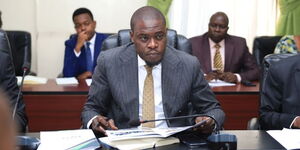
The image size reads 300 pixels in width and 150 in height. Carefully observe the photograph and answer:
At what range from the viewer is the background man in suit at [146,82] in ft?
6.79

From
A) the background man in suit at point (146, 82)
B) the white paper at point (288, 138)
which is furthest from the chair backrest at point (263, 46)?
the white paper at point (288, 138)

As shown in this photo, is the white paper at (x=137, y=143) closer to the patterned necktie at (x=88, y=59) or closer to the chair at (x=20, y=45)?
the patterned necktie at (x=88, y=59)

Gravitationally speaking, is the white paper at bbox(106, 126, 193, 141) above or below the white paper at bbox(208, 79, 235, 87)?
above

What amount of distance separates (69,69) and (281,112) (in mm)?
2329

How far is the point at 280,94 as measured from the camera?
7.20 feet

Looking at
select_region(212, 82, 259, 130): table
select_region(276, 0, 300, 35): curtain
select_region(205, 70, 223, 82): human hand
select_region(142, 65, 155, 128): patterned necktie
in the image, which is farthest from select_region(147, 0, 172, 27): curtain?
select_region(142, 65, 155, 128): patterned necktie

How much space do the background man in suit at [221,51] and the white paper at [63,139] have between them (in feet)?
8.31

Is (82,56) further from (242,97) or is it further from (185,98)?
(185,98)

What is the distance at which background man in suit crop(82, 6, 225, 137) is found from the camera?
207 cm

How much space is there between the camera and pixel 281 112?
2217 mm

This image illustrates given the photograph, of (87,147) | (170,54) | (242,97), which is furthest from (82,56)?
(87,147)

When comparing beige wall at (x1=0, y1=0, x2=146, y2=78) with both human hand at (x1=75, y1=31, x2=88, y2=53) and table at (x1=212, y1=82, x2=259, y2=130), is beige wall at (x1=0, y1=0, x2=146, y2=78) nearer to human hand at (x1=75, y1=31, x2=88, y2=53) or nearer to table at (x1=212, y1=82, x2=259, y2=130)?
human hand at (x1=75, y1=31, x2=88, y2=53)

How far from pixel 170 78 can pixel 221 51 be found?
211 cm

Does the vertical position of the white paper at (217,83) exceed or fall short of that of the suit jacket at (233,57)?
it falls short
